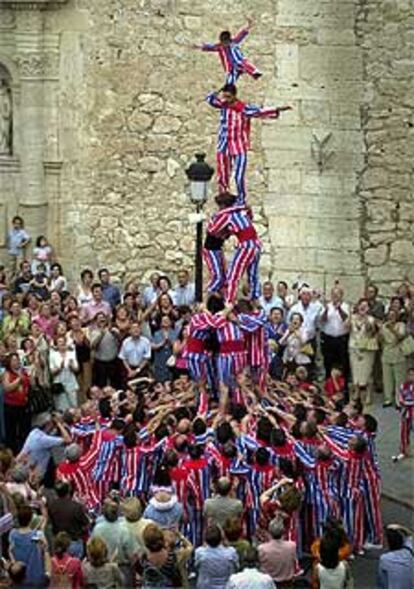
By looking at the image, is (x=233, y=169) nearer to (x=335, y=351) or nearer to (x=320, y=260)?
(x=335, y=351)

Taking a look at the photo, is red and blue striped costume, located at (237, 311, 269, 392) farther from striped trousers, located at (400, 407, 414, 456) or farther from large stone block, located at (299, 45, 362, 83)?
large stone block, located at (299, 45, 362, 83)

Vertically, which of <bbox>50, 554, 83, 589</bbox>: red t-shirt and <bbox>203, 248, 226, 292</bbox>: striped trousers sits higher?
<bbox>203, 248, 226, 292</bbox>: striped trousers

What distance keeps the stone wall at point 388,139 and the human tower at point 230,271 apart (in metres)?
6.36

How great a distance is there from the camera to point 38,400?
18562 mm

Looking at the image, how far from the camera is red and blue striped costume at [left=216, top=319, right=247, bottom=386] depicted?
632 inches

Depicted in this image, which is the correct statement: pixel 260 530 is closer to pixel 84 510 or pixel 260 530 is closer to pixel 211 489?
pixel 211 489

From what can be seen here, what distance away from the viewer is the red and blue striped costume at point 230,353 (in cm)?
1605

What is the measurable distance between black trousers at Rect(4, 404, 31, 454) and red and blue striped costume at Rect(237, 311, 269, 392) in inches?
124

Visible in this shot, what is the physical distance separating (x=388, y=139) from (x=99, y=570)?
1143 centimetres

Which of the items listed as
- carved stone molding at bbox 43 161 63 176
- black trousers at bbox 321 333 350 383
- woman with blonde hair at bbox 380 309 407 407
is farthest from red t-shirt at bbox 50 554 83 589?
carved stone molding at bbox 43 161 63 176

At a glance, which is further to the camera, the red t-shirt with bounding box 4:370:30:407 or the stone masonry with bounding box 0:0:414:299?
the stone masonry with bounding box 0:0:414:299

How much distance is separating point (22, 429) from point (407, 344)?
482 cm

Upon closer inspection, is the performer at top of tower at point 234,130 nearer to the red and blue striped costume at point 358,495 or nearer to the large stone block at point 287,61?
the red and blue striped costume at point 358,495

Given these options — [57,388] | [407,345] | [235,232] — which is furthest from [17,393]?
[407,345]
